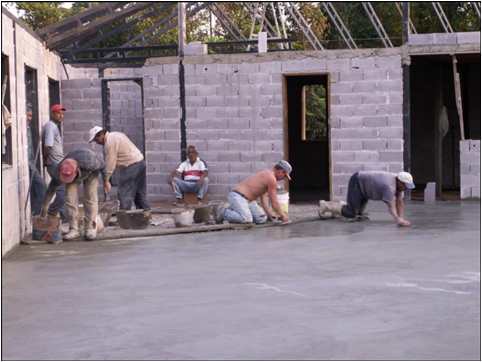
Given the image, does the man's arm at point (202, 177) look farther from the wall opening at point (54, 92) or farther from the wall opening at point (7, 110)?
the wall opening at point (7, 110)

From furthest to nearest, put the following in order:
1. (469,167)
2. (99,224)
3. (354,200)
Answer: (469,167), (354,200), (99,224)

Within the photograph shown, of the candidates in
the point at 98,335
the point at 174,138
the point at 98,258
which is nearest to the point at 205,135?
the point at 174,138

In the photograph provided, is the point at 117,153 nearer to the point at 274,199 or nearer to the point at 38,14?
the point at 274,199

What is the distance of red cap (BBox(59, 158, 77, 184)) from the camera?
11.4 metres

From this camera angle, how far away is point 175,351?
5922mm

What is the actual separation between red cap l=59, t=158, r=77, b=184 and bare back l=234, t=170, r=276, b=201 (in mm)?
2692

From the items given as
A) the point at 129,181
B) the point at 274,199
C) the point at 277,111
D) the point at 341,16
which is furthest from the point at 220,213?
the point at 341,16

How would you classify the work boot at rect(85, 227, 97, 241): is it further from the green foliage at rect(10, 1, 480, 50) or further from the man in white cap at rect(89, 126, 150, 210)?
the green foliage at rect(10, 1, 480, 50)

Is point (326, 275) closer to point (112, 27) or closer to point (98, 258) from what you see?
point (98, 258)

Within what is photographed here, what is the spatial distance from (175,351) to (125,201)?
24.6 ft

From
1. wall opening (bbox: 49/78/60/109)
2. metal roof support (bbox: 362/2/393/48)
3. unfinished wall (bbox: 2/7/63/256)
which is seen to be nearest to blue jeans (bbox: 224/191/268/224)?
unfinished wall (bbox: 2/7/63/256)

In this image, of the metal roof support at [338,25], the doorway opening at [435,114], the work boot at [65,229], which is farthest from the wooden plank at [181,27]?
the doorway opening at [435,114]

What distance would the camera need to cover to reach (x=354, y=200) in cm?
1356

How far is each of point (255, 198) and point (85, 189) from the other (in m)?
2.58
